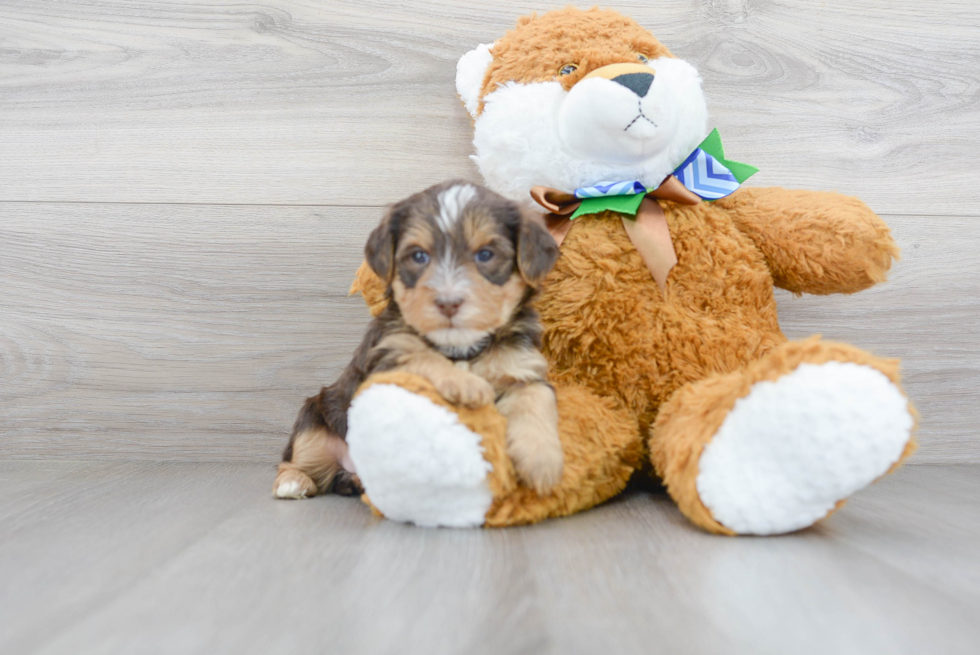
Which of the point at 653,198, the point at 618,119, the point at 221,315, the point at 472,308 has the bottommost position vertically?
the point at 221,315

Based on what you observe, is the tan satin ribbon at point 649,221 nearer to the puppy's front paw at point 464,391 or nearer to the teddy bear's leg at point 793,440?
the teddy bear's leg at point 793,440

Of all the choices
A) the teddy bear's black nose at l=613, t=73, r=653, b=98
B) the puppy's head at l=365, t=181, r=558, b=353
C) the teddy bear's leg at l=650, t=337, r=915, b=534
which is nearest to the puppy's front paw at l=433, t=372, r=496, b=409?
the puppy's head at l=365, t=181, r=558, b=353

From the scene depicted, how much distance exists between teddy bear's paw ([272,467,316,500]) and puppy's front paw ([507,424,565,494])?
0.63m

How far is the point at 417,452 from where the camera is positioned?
4.05ft

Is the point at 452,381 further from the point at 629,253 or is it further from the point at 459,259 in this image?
the point at 629,253

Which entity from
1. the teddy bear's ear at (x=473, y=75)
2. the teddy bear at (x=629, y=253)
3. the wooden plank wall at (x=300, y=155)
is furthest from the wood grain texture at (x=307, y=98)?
the teddy bear at (x=629, y=253)

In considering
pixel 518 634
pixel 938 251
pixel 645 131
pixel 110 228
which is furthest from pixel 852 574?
pixel 110 228

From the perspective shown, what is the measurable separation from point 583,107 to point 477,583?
0.98m

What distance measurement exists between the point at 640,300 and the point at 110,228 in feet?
4.99

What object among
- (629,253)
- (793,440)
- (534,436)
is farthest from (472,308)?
(793,440)

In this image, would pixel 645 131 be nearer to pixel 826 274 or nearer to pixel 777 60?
pixel 826 274

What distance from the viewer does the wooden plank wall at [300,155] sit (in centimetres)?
207

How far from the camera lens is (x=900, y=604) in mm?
971

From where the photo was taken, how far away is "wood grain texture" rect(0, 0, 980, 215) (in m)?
2.06
